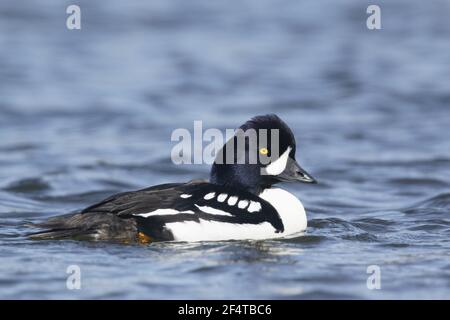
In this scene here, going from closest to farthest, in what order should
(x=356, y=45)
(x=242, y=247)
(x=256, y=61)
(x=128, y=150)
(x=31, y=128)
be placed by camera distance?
(x=242, y=247) < (x=128, y=150) < (x=31, y=128) < (x=256, y=61) < (x=356, y=45)

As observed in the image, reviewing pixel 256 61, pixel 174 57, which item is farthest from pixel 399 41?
pixel 174 57

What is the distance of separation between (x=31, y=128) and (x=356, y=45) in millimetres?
11344

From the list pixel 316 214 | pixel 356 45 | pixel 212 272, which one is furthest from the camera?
pixel 356 45

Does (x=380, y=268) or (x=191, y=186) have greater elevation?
(x=191, y=186)

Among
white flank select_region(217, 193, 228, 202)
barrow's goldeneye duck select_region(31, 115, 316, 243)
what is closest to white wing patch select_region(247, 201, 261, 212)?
barrow's goldeneye duck select_region(31, 115, 316, 243)

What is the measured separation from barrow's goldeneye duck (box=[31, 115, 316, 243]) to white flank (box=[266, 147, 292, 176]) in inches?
0.8

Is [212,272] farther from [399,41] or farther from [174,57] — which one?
[399,41]

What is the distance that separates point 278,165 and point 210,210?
4.16ft

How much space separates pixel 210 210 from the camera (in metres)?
10.9

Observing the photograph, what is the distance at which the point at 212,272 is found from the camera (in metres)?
10.2

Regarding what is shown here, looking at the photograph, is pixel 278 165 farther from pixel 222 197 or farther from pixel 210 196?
pixel 210 196

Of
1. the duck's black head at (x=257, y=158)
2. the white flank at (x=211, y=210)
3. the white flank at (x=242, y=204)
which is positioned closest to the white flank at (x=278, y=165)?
the duck's black head at (x=257, y=158)

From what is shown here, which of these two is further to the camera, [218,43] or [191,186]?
[218,43]

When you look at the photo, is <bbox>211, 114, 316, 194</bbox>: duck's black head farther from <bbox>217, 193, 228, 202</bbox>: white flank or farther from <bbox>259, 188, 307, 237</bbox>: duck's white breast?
<bbox>217, 193, 228, 202</bbox>: white flank
